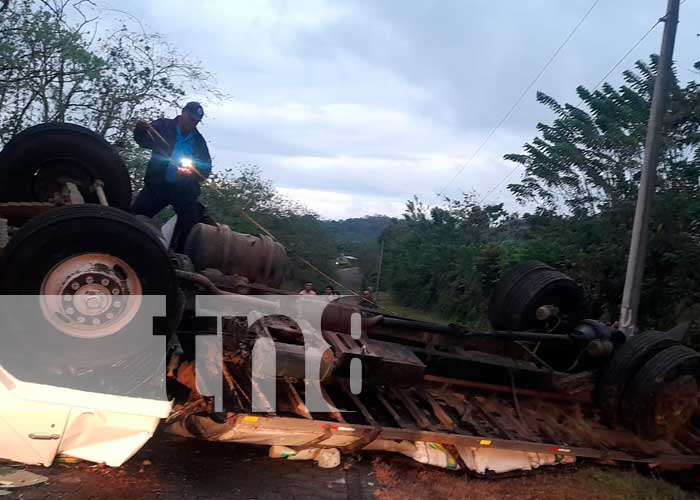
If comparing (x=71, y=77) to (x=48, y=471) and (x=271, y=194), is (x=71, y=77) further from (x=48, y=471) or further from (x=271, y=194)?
(x=271, y=194)

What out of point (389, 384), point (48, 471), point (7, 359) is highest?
point (7, 359)

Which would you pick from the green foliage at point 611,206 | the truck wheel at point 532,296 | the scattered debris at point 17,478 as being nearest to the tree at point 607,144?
the green foliage at point 611,206

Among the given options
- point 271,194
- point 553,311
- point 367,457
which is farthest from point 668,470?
point 271,194

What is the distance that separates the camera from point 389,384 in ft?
15.8

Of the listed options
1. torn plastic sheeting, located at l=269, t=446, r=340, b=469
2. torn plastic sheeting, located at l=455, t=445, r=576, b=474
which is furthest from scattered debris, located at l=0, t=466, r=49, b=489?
torn plastic sheeting, located at l=455, t=445, r=576, b=474

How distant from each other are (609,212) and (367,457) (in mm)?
9245

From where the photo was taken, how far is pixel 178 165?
5.58m

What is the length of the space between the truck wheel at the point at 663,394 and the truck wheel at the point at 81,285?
148 inches

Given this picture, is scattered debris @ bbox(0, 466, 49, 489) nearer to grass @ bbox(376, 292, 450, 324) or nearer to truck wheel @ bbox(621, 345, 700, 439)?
truck wheel @ bbox(621, 345, 700, 439)

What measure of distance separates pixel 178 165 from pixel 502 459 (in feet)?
11.5

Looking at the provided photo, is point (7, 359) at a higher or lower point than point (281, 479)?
higher

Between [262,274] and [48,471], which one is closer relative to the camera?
[48,471]

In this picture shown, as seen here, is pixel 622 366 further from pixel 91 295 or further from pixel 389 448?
pixel 91 295

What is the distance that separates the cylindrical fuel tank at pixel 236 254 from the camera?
5.15 meters
